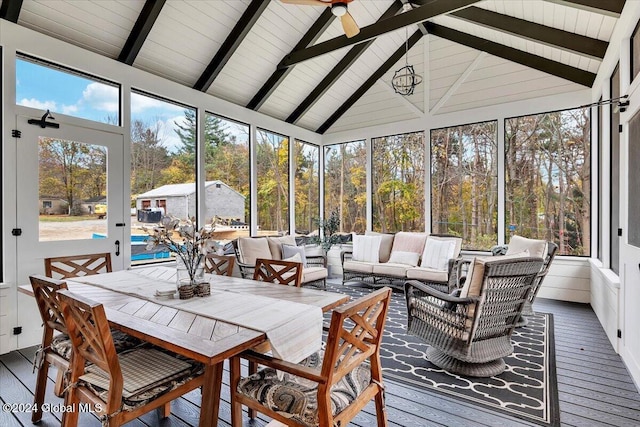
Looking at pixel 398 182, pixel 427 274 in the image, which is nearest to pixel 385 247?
→ pixel 427 274

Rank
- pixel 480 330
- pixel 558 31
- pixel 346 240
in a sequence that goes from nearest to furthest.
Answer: pixel 480 330 < pixel 558 31 < pixel 346 240

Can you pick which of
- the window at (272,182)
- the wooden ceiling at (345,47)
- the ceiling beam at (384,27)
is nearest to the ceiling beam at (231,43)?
the wooden ceiling at (345,47)

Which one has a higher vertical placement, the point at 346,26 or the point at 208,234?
the point at 346,26

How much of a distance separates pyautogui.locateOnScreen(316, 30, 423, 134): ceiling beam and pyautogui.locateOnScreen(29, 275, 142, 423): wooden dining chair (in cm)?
616

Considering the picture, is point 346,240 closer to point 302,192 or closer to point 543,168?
point 302,192

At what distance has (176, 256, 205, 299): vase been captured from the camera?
2.27 metres

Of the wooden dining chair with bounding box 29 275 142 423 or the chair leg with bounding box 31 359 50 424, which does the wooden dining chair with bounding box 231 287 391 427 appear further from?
the chair leg with bounding box 31 359 50 424

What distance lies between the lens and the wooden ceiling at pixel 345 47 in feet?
12.8

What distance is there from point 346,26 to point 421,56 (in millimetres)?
3620

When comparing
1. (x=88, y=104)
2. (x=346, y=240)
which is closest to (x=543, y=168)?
(x=346, y=240)

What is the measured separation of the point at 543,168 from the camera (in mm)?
5578

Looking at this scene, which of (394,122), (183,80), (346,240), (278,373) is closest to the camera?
(278,373)

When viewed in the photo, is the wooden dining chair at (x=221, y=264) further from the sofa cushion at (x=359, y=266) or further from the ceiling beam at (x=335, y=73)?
the ceiling beam at (x=335, y=73)

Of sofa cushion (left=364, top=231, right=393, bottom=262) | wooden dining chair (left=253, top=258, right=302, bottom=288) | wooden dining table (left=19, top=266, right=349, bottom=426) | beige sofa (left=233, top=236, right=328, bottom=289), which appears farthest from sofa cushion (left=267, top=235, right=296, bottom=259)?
wooden dining table (left=19, top=266, right=349, bottom=426)
